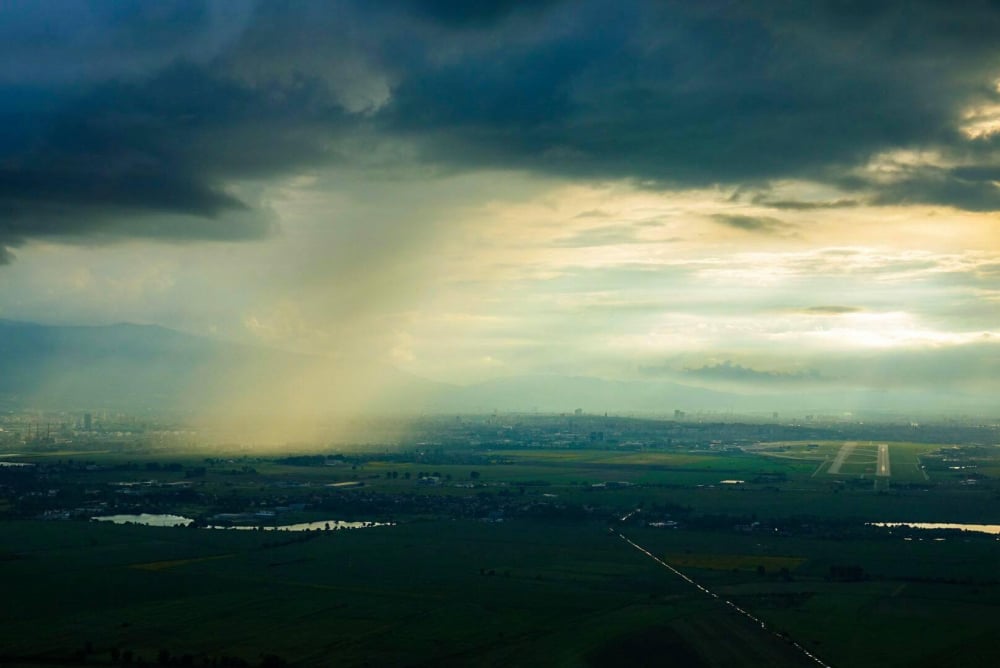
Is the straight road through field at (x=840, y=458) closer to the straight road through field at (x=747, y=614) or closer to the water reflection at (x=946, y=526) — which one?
the water reflection at (x=946, y=526)

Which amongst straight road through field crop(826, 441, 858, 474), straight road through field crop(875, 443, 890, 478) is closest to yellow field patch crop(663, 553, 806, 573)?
straight road through field crop(875, 443, 890, 478)

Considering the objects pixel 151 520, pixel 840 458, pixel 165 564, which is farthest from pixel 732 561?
pixel 840 458

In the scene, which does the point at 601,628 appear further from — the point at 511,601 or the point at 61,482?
the point at 61,482

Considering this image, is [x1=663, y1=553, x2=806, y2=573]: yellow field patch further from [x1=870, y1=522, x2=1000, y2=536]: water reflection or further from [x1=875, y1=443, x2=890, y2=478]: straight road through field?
[x1=875, y1=443, x2=890, y2=478]: straight road through field

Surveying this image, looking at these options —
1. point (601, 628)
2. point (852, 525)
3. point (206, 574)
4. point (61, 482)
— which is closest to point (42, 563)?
point (206, 574)

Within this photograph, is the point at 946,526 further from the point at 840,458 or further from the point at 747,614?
the point at 840,458

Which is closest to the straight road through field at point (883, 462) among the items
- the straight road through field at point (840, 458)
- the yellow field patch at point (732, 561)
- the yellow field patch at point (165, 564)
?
the straight road through field at point (840, 458)
